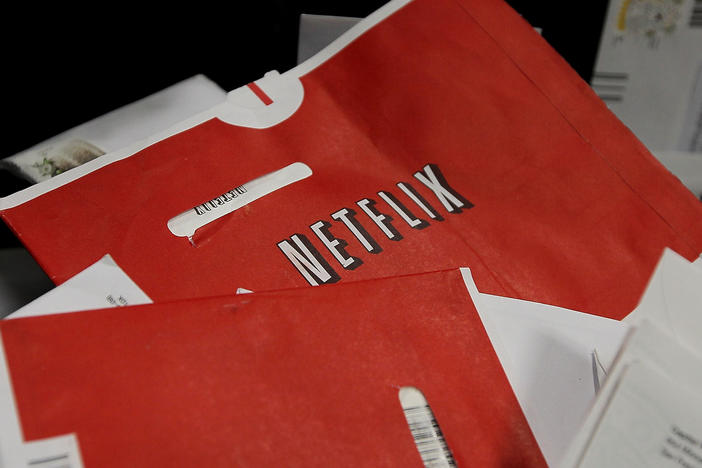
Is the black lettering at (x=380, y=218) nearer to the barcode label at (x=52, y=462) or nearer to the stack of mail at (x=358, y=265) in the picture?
the stack of mail at (x=358, y=265)

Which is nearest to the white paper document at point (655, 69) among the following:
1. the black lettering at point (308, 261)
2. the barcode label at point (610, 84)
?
the barcode label at point (610, 84)

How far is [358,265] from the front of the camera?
0.38 meters

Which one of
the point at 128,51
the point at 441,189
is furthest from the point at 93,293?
the point at 128,51

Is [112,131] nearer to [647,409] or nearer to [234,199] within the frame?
[234,199]

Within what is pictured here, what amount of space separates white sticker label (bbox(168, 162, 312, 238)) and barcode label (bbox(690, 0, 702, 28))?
1.41ft

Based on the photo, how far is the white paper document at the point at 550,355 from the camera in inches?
12.6

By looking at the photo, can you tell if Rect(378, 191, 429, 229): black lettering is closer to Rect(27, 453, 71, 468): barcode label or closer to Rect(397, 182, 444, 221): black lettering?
Rect(397, 182, 444, 221): black lettering

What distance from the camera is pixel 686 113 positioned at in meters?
0.68

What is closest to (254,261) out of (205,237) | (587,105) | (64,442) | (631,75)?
(205,237)

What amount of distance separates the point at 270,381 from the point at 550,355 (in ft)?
0.47

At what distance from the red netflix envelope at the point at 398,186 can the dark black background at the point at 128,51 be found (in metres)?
0.16

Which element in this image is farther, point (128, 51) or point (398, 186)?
point (128, 51)

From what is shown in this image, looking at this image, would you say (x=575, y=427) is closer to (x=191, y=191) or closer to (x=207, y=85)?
(x=191, y=191)

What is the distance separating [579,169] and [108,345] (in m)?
0.30
